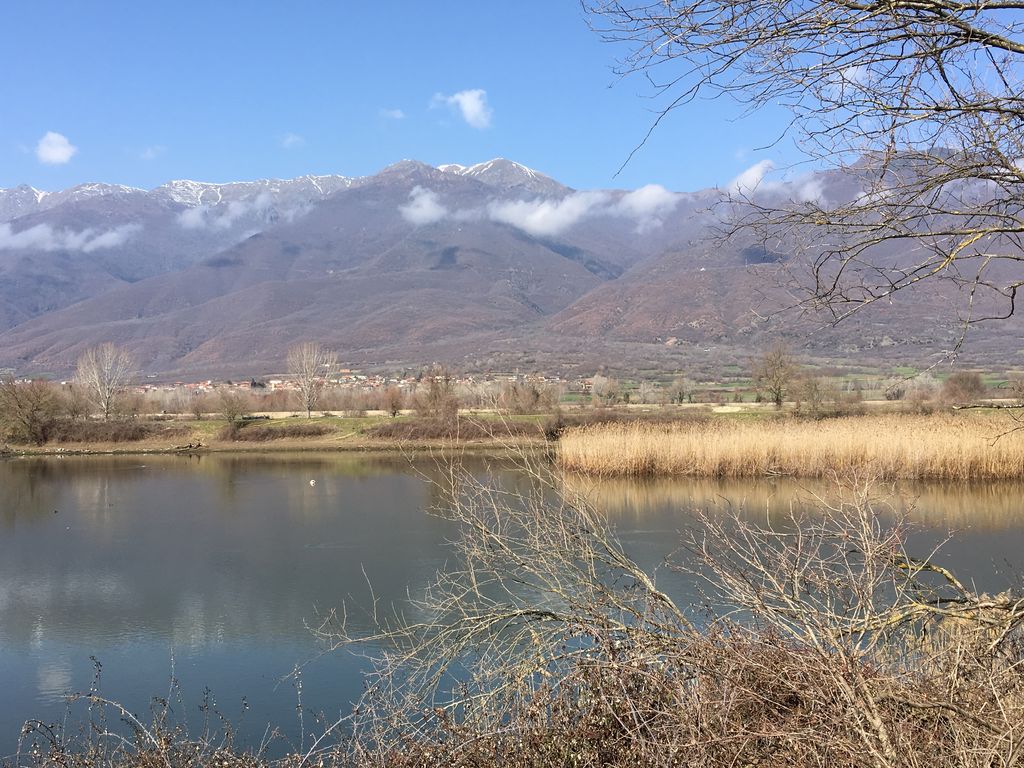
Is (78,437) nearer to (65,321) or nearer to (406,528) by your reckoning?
(406,528)

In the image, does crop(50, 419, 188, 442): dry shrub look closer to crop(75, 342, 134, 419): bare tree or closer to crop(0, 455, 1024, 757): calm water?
crop(75, 342, 134, 419): bare tree

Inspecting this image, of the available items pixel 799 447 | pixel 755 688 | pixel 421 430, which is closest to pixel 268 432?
pixel 421 430

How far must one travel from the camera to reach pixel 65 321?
14588cm

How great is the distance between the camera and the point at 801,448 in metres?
19.4

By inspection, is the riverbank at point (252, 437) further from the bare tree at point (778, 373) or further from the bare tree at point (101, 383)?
the bare tree at point (778, 373)

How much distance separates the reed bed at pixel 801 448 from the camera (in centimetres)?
1820

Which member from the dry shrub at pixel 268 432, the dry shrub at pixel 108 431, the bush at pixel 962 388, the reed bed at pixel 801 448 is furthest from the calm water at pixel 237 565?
Answer: the dry shrub at pixel 108 431

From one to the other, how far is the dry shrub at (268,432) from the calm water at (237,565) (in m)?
11.2

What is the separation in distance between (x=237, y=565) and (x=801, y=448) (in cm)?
1275

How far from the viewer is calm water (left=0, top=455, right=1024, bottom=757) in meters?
8.62

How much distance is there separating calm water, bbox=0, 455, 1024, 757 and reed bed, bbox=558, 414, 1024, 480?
66 cm

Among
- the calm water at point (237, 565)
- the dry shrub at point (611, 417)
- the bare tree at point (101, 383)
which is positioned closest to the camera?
the calm water at point (237, 565)

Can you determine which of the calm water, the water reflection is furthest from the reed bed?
the calm water

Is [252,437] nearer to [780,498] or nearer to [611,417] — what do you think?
[611,417]
